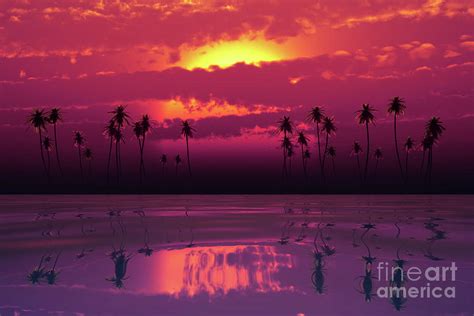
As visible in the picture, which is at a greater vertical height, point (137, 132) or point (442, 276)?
point (137, 132)

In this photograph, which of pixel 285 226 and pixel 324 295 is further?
pixel 285 226

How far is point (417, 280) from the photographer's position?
10383mm

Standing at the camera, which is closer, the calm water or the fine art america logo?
the calm water

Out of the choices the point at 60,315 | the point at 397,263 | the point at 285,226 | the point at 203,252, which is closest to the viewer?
the point at 60,315

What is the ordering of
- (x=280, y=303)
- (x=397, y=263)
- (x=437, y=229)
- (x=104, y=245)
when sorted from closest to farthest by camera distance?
(x=280, y=303) < (x=397, y=263) < (x=104, y=245) < (x=437, y=229)

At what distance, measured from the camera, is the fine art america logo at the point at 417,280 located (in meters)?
9.27

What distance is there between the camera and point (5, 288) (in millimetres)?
9898

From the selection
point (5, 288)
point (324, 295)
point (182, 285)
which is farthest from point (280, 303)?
point (5, 288)

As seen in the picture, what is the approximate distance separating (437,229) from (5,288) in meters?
17.3

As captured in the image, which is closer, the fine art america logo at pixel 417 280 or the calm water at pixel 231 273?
the calm water at pixel 231 273

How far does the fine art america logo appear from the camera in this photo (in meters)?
9.27

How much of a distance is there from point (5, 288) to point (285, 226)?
15.0 m

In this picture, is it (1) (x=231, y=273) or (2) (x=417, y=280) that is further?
(1) (x=231, y=273)

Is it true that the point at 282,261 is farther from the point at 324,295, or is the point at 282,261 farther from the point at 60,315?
the point at 60,315
